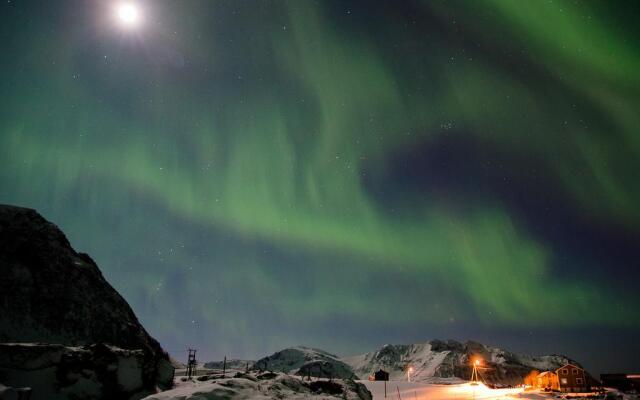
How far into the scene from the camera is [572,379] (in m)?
89.6

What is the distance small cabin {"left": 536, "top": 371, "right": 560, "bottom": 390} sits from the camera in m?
92.0

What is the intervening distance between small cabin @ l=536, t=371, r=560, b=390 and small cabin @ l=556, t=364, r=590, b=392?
169 cm

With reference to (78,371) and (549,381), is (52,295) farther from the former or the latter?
(549,381)

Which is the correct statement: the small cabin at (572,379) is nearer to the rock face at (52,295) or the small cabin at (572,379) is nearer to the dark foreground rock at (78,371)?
the rock face at (52,295)

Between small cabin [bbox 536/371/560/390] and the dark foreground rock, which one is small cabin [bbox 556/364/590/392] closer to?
small cabin [bbox 536/371/560/390]

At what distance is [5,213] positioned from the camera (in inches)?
3339

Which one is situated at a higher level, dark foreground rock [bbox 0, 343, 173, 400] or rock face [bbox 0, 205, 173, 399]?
rock face [bbox 0, 205, 173, 399]

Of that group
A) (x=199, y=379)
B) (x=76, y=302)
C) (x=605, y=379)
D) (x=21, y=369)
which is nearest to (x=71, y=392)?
(x=21, y=369)

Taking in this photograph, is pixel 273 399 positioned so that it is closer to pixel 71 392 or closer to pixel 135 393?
pixel 135 393

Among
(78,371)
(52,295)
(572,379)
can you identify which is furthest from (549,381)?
(52,295)

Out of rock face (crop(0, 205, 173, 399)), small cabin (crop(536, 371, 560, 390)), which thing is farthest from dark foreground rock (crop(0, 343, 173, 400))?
small cabin (crop(536, 371, 560, 390))

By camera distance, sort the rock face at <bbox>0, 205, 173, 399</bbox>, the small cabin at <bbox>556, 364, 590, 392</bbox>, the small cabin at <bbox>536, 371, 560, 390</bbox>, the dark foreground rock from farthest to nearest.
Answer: the small cabin at <bbox>536, 371, 560, 390</bbox> < the small cabin at <bbox>556, 364, 590, 392</bbox> < the rock face at <bbox>0, 205, 173, 399</bbox> < the dark foreground rock

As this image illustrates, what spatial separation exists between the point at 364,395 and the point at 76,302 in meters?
65.0

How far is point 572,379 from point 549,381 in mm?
7028
